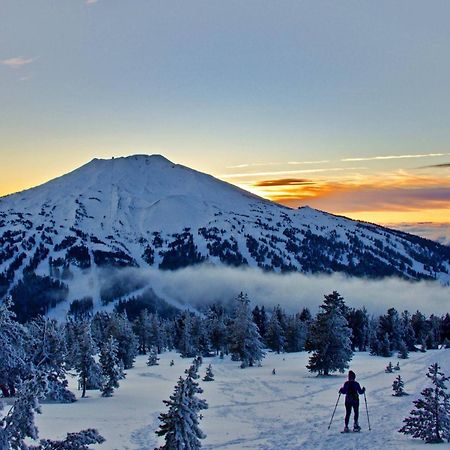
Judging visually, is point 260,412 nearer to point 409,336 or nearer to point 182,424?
point 182,424

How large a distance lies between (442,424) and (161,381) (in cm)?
4630

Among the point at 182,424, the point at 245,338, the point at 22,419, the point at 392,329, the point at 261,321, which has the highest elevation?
the point at 22,419

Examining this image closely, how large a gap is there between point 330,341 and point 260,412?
25251mm

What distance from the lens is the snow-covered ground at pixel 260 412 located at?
26.5 m

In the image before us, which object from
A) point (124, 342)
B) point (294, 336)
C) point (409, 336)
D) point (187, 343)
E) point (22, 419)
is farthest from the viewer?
point (409, 336)

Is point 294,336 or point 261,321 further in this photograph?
point 261,321

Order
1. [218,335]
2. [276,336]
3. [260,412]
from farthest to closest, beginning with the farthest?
[276,336]
[218,335]
[260,412]

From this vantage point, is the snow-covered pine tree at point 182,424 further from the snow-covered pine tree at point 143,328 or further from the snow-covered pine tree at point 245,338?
the snow-covered pine tree at point 143,328

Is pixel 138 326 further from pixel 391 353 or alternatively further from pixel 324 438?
pixel 324 438

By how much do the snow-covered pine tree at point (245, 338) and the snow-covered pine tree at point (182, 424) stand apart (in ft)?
185

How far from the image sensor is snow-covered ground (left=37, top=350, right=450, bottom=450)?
86.8 ft

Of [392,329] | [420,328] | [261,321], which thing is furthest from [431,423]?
[261,321]

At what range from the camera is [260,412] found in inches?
1533

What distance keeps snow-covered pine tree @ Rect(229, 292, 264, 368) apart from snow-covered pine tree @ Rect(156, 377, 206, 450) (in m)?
56.3
